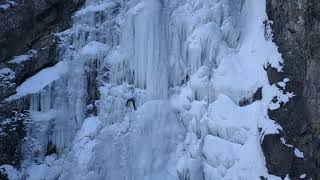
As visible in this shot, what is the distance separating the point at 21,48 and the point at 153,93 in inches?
122

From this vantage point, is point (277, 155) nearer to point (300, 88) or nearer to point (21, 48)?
point (300, 88)

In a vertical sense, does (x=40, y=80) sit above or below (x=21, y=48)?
below

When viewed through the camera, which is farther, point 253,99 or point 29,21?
point 29,21

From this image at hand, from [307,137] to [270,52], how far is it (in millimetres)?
2015

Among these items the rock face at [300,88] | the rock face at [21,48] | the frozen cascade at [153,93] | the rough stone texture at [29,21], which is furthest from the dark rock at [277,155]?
the rough stone texture at [29,21]

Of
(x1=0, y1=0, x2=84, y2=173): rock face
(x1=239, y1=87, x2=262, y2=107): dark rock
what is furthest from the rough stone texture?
(x1=239, y1=87, x2=262, y2=107): dark rock

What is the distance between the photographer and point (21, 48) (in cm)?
1136

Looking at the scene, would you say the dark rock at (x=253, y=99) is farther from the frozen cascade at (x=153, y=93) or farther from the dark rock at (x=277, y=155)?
the dark rock at (x=277, y=155)

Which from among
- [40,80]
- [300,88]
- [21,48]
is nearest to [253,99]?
[300,88]

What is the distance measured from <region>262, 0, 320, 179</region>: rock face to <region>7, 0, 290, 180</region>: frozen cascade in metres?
0.35

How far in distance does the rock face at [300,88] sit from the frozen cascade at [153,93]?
0.35 m

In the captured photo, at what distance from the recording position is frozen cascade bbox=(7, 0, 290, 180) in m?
10.5

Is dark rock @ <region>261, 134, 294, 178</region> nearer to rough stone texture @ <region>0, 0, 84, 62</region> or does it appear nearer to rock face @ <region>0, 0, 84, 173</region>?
rock face @ <region>0, 0, 84, 173</region>

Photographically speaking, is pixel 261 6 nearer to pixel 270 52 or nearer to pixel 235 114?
pixel 270 52
